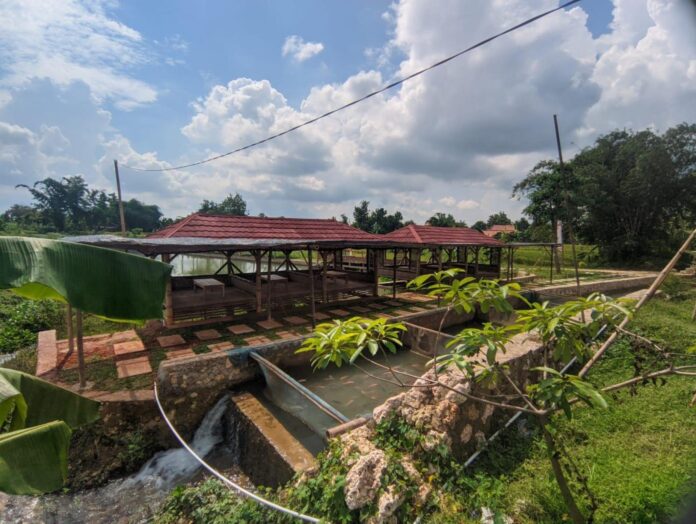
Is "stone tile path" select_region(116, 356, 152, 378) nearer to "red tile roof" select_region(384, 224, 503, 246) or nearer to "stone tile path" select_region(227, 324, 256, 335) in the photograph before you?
"stone tile path" select_region(227, 324, 256, 335)

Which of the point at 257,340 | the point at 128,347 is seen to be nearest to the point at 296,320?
the point at 257,340

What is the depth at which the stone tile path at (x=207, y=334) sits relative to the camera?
7250mm

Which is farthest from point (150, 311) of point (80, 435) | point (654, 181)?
point (654, 181)

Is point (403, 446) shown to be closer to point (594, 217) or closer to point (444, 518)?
point (444, 518)

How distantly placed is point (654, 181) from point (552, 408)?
28692 mm

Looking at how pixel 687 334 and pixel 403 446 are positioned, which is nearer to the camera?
pixel 403 446

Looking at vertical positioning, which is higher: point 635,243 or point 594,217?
point 594,217

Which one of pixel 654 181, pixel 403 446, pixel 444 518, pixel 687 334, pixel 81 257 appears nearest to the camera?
pixel 81 257

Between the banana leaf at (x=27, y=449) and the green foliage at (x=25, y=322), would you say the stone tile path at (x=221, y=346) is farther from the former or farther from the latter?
the green foliage at (x=25, y=322)

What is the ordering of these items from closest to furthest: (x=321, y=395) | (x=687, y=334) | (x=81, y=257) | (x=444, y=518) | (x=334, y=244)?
(x=81, y=257) → (x=444, y=518) → (x=321, y=395) → (x=687, y=334) → (x=334, y=244)

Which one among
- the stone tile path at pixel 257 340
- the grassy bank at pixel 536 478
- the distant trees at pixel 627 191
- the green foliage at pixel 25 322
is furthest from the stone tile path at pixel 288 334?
the distant trees at pixel 627 191

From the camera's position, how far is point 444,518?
8.12 ft

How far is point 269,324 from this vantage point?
8.38 meters

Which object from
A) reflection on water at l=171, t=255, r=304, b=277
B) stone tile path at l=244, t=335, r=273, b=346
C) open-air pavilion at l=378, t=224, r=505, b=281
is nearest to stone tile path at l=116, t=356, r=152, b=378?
stone tile path at l=244, t=335, r=273, b=346
